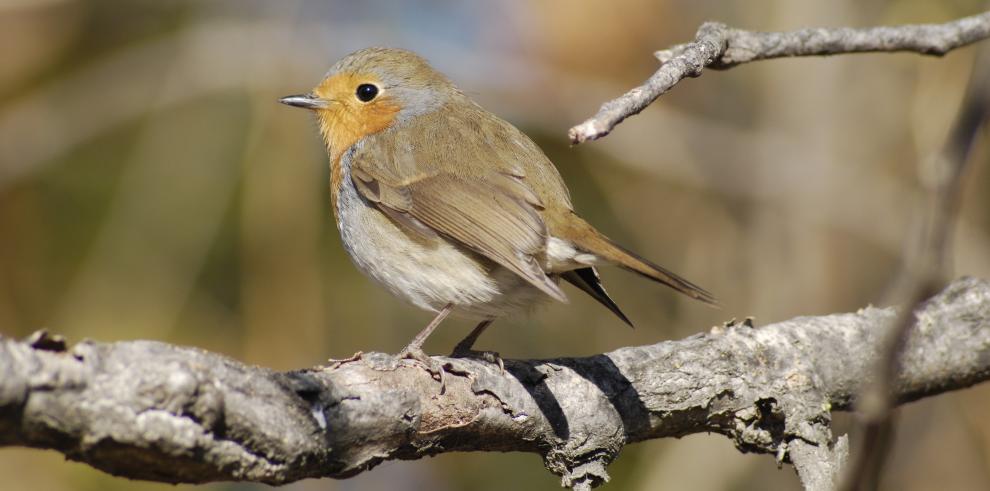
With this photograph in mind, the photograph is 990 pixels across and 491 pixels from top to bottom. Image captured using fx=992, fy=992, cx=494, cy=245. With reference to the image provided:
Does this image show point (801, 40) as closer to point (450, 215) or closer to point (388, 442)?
point (450, 215)

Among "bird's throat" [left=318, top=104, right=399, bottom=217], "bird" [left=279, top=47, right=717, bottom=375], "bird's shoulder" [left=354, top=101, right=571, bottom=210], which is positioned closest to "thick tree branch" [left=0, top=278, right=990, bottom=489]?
"bird" [left=279, top=47, right=717, bottom=375]

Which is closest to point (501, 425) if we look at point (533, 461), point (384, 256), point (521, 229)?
point (521, 229)

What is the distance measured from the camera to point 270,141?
512 cm

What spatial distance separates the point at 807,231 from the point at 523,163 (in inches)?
94.2

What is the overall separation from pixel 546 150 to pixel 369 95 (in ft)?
5.11

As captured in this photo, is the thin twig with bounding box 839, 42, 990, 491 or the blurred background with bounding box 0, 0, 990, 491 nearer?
the thin twig with bounding box 839, 42, 990, 491

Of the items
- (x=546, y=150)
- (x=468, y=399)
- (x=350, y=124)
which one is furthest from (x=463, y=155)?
(x=546, y=150)

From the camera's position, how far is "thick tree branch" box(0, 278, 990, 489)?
6.26 ft

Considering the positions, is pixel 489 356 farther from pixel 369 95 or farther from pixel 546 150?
pixel 546 150

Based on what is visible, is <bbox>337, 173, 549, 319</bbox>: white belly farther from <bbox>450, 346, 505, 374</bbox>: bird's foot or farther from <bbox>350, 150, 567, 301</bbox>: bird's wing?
<bbox>450, 346, 505, 374</bbox>: bird's foot

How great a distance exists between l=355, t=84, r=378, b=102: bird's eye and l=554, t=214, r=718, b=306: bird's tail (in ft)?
4.32

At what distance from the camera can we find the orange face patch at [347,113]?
4281 millimetres

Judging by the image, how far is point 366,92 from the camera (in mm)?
4359

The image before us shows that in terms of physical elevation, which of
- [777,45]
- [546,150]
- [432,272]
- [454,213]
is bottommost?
[432,272]
